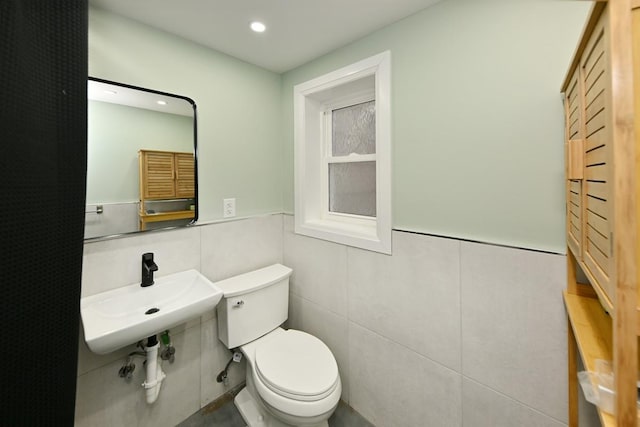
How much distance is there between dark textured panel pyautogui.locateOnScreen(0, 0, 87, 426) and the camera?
55 cm

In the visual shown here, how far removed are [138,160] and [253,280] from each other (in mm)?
972

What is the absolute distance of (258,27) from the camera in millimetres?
1448

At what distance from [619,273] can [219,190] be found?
5.84ft

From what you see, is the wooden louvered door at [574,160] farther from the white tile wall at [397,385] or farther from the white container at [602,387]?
the white tile wall at [397,385]

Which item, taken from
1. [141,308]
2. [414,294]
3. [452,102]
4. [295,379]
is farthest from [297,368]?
[452,102]

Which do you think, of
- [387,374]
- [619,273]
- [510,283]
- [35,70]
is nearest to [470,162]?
[510,283]

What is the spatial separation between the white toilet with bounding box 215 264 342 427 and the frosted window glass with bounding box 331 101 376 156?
1.01 meters

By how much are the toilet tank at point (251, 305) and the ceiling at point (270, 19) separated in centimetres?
150

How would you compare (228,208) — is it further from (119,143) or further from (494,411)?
(494,411)

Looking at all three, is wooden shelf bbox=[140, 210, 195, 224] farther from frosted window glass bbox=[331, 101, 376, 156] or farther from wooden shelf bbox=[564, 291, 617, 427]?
wooden shelf bbox=[564, 291, 617, 427]

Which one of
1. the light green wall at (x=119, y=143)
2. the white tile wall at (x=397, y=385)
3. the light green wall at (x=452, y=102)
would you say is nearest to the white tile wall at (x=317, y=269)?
the white tile wall at (x=397, y=385)

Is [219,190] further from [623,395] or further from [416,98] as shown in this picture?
[623,395]

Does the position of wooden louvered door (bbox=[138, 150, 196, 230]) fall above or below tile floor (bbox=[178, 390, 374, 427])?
above

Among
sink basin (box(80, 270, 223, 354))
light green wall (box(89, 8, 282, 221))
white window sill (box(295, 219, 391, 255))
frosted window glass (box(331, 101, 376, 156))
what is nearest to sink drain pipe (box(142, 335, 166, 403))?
sink basin (box(80, 270, 223, 354))
